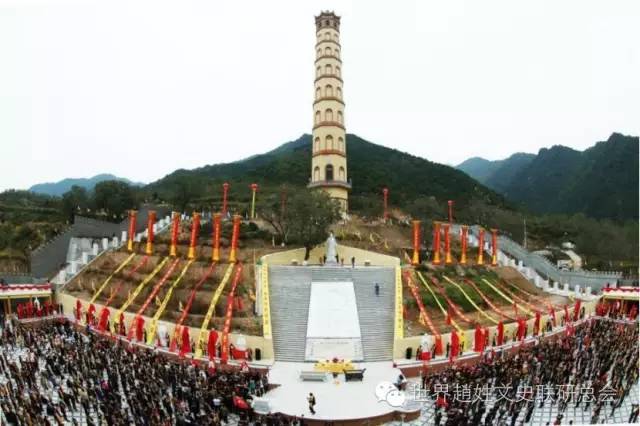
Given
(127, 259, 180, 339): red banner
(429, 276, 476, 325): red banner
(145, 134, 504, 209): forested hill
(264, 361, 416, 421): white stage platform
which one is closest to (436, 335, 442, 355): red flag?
(264, 361, 416, 421): white stage platform

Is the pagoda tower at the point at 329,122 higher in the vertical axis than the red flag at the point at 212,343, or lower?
higher

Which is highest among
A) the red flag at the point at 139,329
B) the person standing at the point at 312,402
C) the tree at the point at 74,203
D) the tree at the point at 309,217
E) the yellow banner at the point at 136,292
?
the tree at the point at 74,203

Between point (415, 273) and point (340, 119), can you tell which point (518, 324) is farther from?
point (340, 119)

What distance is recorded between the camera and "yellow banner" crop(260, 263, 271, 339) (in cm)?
1861

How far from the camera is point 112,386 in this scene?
528 inches

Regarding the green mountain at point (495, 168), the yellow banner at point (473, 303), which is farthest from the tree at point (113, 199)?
the green mountain at point (495, 168)

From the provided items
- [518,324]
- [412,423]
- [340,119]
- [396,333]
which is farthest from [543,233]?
[412,423]

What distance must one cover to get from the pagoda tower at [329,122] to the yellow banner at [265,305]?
43.6 ft

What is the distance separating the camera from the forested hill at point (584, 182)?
58219 millimetres

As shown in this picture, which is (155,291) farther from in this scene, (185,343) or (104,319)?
(185,343)

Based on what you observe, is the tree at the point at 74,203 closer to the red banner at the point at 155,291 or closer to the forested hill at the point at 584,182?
the red banner at the point at 155,291

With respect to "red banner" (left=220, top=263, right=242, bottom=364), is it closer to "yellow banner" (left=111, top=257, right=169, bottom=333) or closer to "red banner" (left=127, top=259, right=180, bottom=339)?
"red banner" (left=127, top=259, right=180, bottom=339)

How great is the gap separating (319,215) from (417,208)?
43.5 ft

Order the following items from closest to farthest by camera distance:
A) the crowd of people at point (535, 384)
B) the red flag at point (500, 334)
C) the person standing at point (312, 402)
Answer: the crowd of people at point (535, 384) → the person standing at point (312, 402) → the red flag at point (500, 334)
